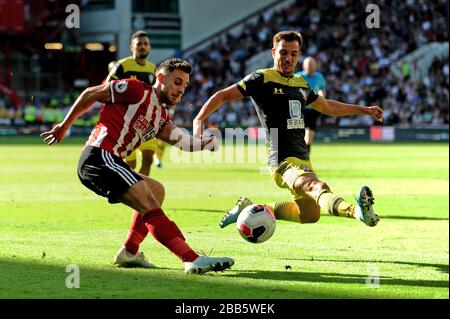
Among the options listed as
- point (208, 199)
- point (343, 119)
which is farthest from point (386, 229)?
point (343, 119)

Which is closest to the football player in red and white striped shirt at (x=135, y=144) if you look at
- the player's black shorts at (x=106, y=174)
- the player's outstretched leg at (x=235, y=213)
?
the player's black shorts at (x=106, y=174)

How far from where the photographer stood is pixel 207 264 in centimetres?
867

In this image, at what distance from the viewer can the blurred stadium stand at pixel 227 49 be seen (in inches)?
1847

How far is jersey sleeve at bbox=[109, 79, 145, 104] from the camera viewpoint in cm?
895

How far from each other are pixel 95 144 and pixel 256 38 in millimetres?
46570

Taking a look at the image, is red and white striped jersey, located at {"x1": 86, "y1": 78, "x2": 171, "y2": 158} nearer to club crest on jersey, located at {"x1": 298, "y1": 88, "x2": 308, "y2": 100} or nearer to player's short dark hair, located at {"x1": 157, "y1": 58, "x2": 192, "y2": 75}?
player's short dark hair, located at {"x1": 157, "y1": 58, "x2": 192, "y2": 75}

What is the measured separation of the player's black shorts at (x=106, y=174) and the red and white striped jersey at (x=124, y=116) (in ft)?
0.33

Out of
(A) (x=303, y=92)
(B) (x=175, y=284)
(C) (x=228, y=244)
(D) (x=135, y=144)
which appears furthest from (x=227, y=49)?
(B) (x=175, y=284)

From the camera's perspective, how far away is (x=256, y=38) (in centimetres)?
5509

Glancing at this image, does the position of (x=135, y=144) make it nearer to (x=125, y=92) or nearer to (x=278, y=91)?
(x=125, y=92)

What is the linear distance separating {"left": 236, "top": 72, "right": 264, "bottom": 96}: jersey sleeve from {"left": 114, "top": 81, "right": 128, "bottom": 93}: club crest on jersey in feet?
5.55

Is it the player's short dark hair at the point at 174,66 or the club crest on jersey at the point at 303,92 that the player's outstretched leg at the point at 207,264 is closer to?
the player's short dark hair at the point at 174,66

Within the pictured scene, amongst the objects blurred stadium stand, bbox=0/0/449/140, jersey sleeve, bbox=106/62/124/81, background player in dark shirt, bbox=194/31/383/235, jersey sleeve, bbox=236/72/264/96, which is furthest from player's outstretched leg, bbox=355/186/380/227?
blurred stadium stand, bbox=0/0/449/140

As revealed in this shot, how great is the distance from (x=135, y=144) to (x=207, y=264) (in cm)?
134
